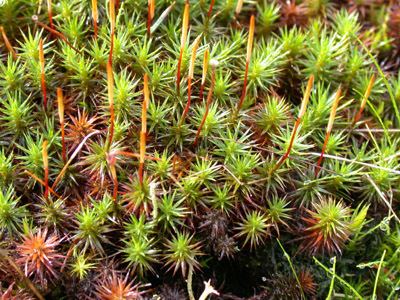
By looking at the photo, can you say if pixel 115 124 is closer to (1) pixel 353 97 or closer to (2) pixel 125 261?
(2) pixel 125 261

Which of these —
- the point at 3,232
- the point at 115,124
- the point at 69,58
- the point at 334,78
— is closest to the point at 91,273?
the point at 3,232

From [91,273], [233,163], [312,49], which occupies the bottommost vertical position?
[91,273]

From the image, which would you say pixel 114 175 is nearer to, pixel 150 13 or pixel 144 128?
pixel 144 128

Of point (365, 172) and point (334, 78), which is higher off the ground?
point (334, 78)

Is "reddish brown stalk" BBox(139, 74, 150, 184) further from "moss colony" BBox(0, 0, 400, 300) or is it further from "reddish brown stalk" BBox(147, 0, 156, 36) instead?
Result: "reddish brown stalk" BBox(147, 0, 156, 36)

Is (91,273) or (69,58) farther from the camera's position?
(69,58)

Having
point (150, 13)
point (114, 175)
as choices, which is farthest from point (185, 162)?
point (150, 13)

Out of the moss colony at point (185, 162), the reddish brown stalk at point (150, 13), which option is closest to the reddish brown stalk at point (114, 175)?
the moss colony at point (185, 162)

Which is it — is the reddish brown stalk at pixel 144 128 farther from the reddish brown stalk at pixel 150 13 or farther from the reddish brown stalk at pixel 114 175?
the reddish brown stalk at pixel 150 13
